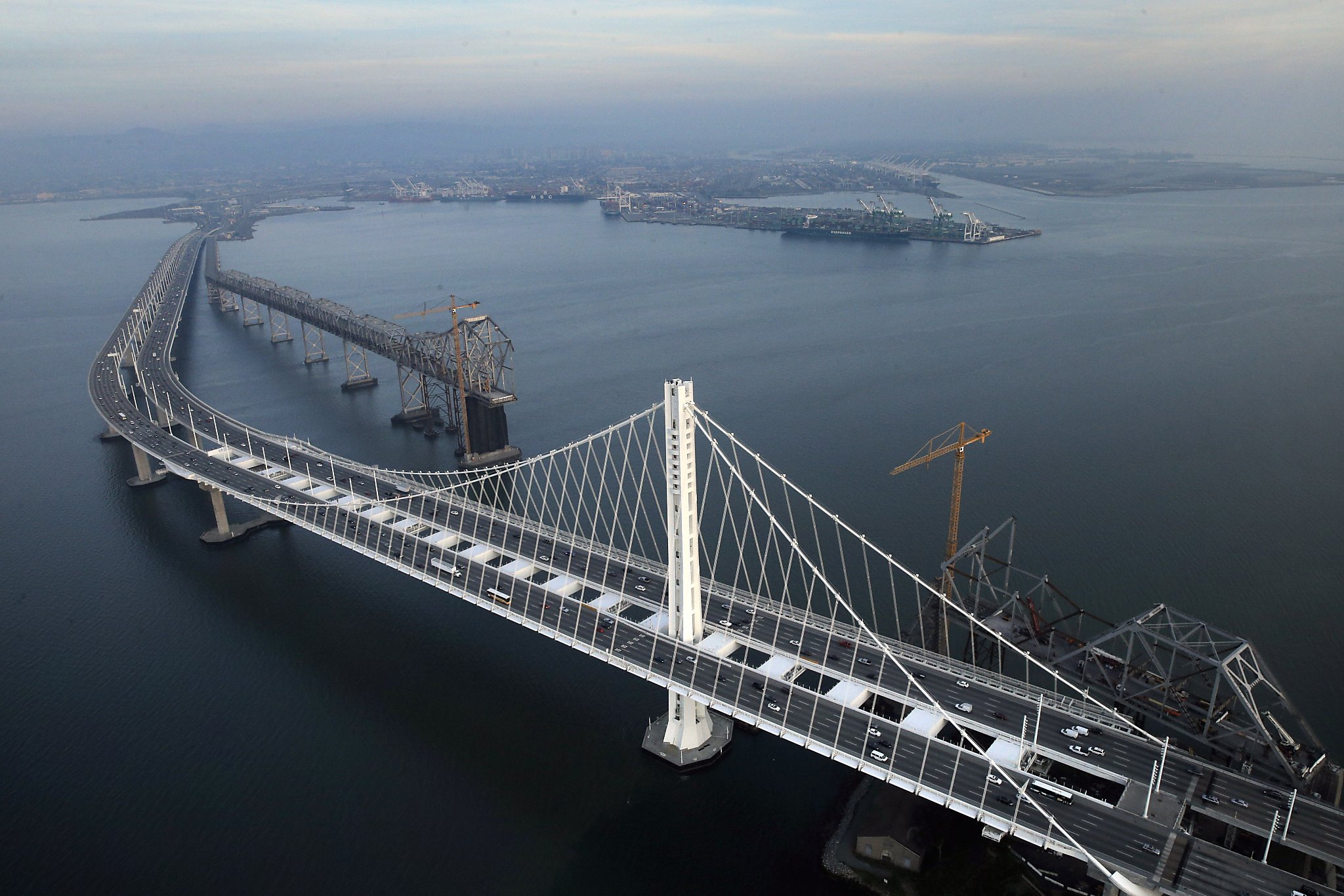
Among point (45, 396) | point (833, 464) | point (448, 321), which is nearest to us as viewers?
point (833, 464)

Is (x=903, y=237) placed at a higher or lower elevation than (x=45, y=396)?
higher

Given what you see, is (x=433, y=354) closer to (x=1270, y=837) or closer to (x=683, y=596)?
(x=683, y=596)

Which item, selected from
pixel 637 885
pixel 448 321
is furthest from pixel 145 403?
pixel 637 885

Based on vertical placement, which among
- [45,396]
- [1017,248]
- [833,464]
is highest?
[1017,248]

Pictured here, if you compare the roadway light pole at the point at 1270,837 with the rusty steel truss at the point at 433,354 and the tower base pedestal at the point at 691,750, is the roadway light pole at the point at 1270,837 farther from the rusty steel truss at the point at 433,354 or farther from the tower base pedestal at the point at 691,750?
the rusty steel truss at the point at 433,354

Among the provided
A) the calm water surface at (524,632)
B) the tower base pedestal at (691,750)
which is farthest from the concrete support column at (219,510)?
the tower base pedestal at (691,750)

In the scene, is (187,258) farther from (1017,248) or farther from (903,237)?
(1017,248)
